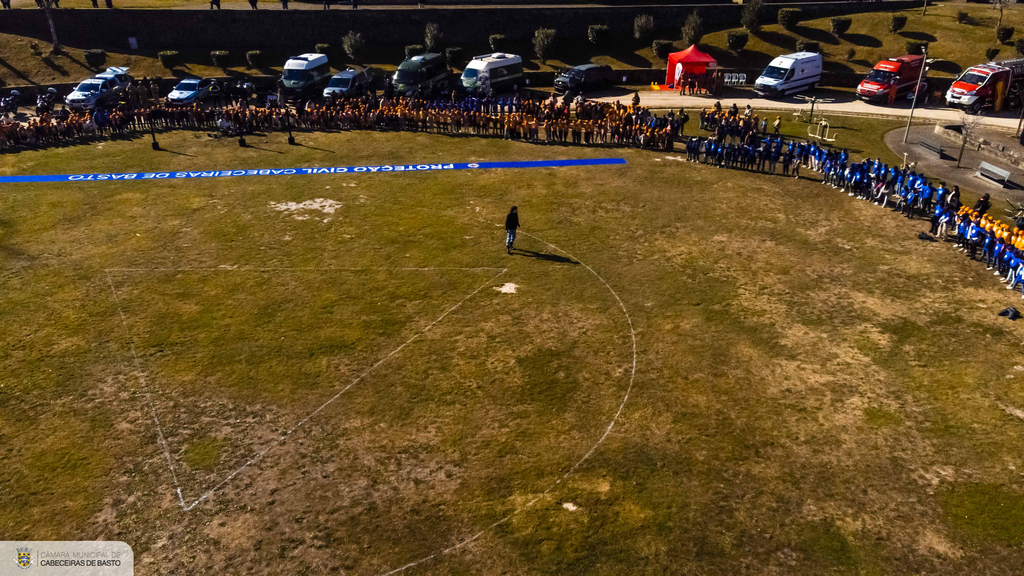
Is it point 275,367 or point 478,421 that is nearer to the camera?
point 478,421

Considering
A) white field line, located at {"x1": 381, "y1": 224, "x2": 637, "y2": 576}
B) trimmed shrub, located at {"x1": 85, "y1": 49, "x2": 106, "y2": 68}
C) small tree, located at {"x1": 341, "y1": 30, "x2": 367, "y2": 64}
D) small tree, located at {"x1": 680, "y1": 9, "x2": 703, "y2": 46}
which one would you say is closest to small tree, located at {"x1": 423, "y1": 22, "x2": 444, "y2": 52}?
small tree, located at {"x1": 341, "y1": 30, "x2": 367, "y2": 64}

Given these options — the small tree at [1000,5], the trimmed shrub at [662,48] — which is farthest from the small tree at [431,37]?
the small tree at [1000,5]

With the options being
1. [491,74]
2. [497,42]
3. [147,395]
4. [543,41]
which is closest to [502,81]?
[491,74]

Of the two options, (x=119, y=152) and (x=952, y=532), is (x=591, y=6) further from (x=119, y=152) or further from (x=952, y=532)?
(x=952, y=532)

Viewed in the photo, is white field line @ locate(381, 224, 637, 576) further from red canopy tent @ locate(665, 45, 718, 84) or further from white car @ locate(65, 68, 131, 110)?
white car @ locate(65, 68, 131, 110)

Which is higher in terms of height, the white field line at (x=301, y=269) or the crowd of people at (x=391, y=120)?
the crowd of people at (x=391, y=120)

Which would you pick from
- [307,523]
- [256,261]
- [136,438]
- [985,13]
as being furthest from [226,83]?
[985,13]

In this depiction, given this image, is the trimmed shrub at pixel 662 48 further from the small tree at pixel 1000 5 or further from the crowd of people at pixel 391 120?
the small tree at pixel 1000 5
